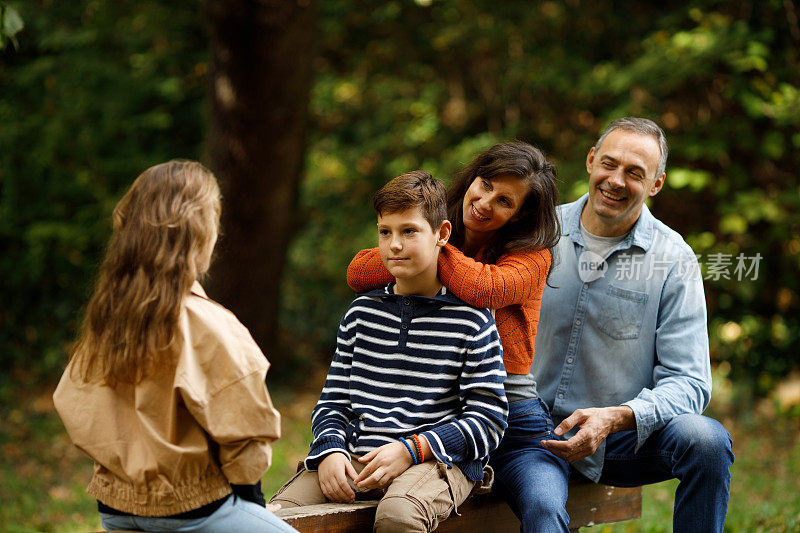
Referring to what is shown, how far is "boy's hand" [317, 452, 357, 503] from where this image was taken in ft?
7.96

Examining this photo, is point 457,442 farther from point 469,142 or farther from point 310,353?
point 310,353

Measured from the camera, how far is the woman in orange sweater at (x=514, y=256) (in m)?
2.61

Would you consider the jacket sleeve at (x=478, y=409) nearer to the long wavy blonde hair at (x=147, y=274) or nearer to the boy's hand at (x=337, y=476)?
the boy's hand at (x=337, y=476)

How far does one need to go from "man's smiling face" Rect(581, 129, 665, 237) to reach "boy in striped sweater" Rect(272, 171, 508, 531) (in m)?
0.87

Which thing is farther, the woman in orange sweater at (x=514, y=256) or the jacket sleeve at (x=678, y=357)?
the jacket sleeve at (x=678, y=357)

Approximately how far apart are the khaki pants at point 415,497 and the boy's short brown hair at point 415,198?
0.72 m

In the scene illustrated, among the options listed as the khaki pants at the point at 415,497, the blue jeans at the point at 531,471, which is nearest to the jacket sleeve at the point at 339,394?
the khaki pants at the point at 415,497

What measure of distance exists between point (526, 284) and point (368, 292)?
19.7 inches

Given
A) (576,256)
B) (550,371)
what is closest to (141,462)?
(550,371)

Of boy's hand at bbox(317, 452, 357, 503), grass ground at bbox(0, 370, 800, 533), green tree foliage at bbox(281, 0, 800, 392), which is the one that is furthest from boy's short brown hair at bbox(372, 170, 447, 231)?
green tree foliage at bbox(281, 0, 800, 392)

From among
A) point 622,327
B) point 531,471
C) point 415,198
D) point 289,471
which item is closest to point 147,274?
point 415,198

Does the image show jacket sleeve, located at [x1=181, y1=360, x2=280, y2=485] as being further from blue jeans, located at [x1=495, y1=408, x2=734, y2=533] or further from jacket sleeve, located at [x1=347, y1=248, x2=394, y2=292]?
blue jeans, located at [x1=495, y1=408, x2=734, y2=533]

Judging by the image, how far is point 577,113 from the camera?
830 centimetres

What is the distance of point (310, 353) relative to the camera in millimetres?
9727
